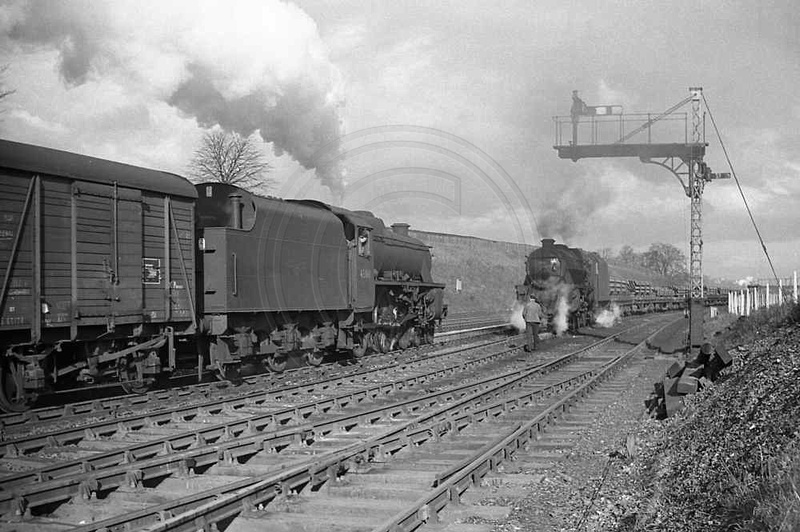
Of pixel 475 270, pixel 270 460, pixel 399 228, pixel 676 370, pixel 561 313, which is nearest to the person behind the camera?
pixel 270 460

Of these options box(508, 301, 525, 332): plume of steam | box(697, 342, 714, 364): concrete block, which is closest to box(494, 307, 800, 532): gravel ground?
box(697, 342, 714, 364): concrete block

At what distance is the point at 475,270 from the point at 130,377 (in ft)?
196

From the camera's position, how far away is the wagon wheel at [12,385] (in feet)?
35.5

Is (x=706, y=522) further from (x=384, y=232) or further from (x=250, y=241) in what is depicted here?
(x=384, y=232)

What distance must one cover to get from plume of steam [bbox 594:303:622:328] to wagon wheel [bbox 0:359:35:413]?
97.8 ft

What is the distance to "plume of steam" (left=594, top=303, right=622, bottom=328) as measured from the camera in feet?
123

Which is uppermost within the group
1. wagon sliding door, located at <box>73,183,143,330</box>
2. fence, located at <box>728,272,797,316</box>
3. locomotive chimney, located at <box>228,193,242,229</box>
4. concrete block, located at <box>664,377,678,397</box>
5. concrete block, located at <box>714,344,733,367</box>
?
locomotive chimney, located at <box>228,193,242,229</box>

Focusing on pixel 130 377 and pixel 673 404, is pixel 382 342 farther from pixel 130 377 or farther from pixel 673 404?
pixel 673 404

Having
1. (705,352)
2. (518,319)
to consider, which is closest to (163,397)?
(705,352)

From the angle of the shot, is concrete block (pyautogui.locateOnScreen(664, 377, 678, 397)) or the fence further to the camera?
the fence

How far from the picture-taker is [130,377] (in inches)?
518

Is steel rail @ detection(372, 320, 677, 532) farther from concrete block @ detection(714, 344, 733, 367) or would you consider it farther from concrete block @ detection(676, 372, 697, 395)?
concrete block @ detection(714, 344, 733, 367)

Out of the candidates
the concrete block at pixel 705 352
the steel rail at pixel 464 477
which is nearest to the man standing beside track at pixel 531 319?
the concrete block at pixel 705 352

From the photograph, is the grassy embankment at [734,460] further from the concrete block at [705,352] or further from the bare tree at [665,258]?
the bare tree at [665,258]
